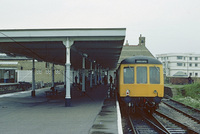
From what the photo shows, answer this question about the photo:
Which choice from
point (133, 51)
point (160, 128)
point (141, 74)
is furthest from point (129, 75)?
point (133, 51)

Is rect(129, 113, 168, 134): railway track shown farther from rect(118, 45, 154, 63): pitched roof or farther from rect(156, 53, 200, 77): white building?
rect(156, 53, 200, 77): white building

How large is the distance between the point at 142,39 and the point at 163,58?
1435 cm

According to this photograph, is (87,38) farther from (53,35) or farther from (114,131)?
(114,131)

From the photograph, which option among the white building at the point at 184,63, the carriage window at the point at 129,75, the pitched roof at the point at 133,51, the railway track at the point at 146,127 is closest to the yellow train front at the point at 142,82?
the carriage window at the point at 129,75

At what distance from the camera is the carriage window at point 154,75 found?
476 inches

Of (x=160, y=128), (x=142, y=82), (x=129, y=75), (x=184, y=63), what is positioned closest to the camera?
(x=160, y=128)

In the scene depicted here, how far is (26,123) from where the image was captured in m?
9.29

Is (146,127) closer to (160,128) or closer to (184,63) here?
(160,128)

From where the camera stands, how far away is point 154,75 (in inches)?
480

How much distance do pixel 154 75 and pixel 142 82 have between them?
0.68 m

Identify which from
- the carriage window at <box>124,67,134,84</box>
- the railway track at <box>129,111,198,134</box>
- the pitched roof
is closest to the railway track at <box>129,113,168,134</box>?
the railway track at <box>129,111,198,134</box>

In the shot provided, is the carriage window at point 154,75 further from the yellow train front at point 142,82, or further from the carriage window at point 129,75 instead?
the carriage window at point 129,75

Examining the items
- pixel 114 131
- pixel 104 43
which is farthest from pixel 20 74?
pixel 114 131

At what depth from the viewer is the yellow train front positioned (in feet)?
39.4
